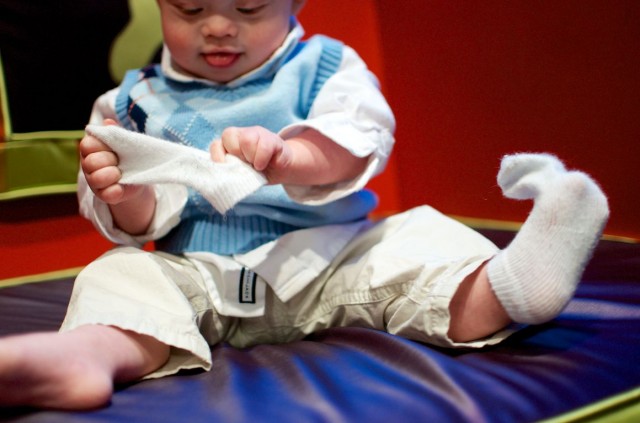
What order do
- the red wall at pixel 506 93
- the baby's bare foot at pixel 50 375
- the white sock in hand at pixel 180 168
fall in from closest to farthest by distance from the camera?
the baby's bare foot at pixel 50 375
the white sock in hand at pixel 180 168
the red wall at pixel 506 93

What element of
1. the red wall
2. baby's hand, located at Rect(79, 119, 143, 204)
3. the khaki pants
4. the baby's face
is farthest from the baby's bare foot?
the red wall

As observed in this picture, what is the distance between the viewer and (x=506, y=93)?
42.6 inches

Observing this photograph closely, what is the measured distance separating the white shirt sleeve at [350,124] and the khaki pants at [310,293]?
7cm

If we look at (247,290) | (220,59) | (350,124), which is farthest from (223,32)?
(247,290)

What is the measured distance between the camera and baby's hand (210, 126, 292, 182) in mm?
605

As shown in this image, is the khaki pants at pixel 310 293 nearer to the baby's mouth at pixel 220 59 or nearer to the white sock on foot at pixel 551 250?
the white sock on foot at pixel 551 250

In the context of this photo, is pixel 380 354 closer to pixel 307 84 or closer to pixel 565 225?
pixel 565 225

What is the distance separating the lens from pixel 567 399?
1.59 feet

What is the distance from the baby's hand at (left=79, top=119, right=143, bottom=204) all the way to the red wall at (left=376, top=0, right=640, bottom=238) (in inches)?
16.8

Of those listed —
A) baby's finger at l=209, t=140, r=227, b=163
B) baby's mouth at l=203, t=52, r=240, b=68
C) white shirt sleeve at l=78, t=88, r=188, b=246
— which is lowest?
white shirt sleeve at l=78, t=88, r=188, b=246

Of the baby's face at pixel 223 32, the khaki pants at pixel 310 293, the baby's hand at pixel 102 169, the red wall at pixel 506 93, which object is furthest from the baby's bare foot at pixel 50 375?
the red wall at pixel 506 93

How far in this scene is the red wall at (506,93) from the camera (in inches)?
36.6

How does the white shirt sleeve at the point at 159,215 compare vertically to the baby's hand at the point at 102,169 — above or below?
below

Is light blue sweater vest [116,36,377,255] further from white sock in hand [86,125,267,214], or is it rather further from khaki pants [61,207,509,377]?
white sock in hand [86,125,267,214]
